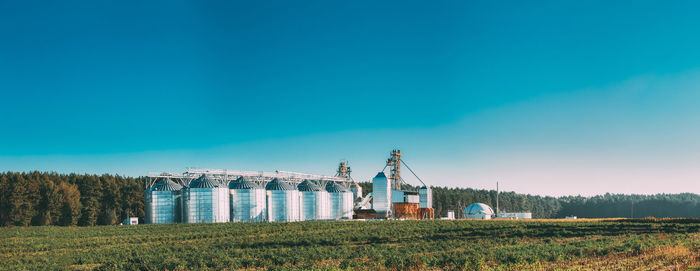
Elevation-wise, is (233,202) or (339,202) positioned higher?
(233,202)

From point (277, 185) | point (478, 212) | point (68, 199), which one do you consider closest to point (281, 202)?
point (277, 185)

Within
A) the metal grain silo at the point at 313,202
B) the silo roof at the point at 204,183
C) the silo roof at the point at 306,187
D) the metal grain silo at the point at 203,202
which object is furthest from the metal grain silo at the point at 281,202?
the silo roof at the point at 204,183

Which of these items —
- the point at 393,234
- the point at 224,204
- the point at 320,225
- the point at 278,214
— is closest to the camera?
the point at 393,234

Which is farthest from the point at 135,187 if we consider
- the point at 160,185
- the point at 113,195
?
the point at 160,185

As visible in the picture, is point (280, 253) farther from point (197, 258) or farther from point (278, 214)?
point (278, 214)

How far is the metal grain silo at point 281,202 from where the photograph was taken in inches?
3265

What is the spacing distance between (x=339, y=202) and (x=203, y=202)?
2695 cm

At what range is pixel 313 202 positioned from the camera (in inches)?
3482

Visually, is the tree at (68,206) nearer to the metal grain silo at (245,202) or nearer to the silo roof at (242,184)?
the silo roof at (242,184)

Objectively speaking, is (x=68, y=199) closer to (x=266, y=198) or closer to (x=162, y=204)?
(x=162, y=204)

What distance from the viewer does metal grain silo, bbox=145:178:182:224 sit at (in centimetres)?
7712

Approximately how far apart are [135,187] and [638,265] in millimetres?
103597

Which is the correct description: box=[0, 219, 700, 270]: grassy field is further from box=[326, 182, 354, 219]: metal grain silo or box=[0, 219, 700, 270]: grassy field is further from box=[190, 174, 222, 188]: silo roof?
box=[326, 182, 354, 219]: metal grain silo

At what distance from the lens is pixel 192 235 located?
5359 cm
